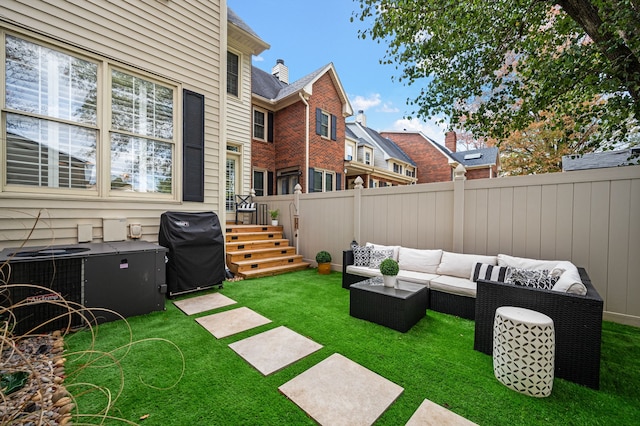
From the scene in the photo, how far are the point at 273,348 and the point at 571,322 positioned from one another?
8.65ft

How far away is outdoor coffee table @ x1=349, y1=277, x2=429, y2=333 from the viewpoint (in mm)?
3053

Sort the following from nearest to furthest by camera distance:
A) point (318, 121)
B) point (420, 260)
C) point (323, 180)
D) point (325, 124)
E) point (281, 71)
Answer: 1. point (420, 260)
2. point (318, 121)
3. point (323, 180)
4. point (325, 124)
5. point (281, 71)

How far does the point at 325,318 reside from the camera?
3396 mm

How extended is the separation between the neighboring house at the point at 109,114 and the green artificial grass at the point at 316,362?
1.78 metres

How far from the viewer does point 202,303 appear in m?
3.89

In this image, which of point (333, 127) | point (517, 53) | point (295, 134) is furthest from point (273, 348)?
point (333, 127)

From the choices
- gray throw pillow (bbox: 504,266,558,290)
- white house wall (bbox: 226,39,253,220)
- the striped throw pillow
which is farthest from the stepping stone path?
white house wall (bbox: 226,39,253,220)

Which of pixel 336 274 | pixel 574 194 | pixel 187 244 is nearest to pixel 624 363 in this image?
pixel 574 194

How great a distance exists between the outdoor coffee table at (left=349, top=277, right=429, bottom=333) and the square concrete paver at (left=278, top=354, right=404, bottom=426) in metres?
0.91

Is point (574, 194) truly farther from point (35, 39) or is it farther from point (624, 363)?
point (35, 39)

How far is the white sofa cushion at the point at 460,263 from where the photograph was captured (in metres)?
3.73

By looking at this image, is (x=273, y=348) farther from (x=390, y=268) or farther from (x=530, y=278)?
(x=530, y=278)

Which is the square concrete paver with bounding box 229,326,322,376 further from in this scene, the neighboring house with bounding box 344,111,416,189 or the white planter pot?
the neighboring house with bounding box 344,111,416,189

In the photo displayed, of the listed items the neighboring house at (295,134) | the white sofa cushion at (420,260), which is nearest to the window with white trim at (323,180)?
the neighboring house at (295,134)
